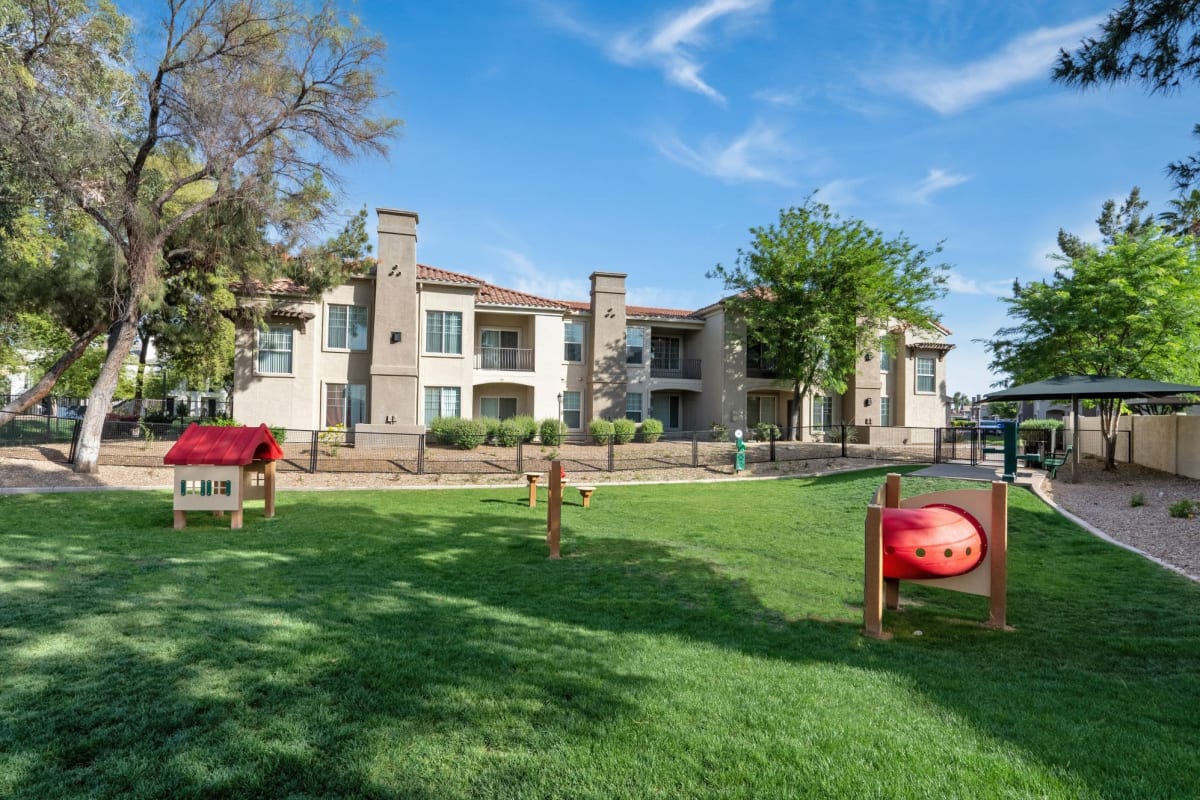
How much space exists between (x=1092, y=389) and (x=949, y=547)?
40.6ft

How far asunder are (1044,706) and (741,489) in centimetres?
1258

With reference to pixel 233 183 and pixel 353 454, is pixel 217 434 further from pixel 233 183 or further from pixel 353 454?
pixel 233 183

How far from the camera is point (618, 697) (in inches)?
156

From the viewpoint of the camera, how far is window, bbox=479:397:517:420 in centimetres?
2914

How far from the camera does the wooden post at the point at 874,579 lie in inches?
221

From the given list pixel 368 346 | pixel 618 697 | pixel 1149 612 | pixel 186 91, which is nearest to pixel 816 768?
pixel 618 697

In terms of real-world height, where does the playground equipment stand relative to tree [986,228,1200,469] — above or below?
below

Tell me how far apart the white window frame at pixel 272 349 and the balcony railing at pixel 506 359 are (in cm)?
760

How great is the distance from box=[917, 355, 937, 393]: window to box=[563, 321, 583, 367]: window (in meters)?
18.8

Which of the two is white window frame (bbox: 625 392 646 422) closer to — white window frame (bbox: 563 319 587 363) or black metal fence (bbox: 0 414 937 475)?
white window frame (bbox: 563 319 587 363)

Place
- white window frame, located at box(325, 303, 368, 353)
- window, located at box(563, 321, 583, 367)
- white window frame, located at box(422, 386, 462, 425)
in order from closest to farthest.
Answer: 1. white window frame, located at box(325, 303, 368, 353)
2. white window frame, located at box(422, 386, 462, 425)
3. window, located at box(563, 321, 583, 367)

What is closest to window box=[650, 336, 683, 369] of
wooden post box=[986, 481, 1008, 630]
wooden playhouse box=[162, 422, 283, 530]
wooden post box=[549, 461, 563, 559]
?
wooden playhouse box=[162, 422, 283, 530]

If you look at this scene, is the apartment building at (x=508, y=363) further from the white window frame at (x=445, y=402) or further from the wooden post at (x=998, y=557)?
the wooden post at (x=998, y=557)

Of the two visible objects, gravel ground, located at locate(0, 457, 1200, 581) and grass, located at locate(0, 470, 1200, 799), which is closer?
grass, located at locate(0, 470, 1200, 799)
